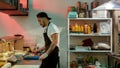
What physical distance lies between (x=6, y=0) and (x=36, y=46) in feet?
10.1

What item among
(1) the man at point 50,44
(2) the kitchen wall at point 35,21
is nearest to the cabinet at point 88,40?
(2) the kitchen wall at point 35,21

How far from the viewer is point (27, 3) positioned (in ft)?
18.9

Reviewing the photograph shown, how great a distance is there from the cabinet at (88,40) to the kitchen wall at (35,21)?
225mm

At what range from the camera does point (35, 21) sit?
19.7 feet

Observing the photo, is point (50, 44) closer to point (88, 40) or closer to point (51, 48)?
point (51, 48)

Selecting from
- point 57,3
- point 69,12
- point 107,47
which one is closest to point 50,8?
point 57,3

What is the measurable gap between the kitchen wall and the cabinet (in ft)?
0.74

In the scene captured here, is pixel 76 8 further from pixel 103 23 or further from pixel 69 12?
pixel 103 23

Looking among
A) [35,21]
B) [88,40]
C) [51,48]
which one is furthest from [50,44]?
[35,21]

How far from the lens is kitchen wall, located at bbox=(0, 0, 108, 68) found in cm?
599

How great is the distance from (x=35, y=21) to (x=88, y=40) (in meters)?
1.38

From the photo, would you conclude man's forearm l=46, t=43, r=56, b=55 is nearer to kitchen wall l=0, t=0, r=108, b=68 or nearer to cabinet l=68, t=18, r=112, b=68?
cabinet l=68, t=18, r=112, b=68

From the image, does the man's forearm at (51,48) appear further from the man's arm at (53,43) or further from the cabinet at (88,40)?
the cabinet at (88,40)

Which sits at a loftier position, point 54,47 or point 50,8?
point 50,8
